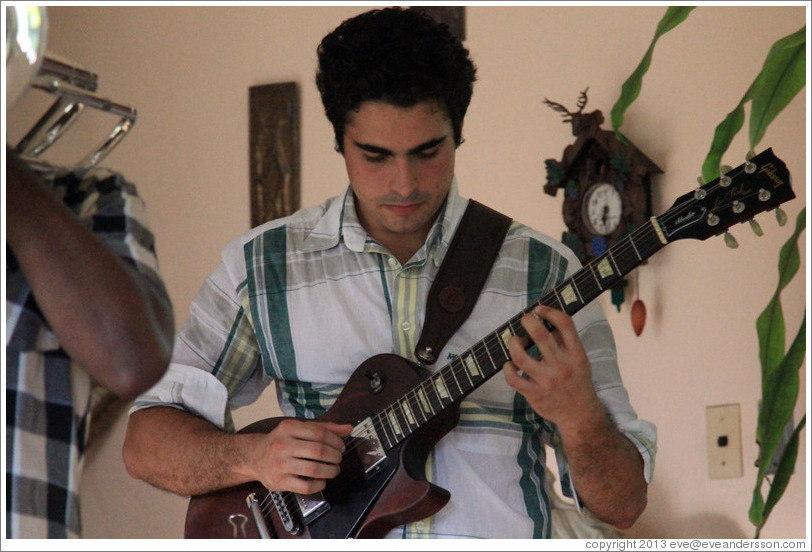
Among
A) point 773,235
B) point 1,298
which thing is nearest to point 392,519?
point 1,298

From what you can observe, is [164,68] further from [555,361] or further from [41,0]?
[41,0]

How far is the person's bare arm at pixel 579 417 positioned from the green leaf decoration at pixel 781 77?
0.36m

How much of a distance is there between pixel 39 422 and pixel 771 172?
93 cm

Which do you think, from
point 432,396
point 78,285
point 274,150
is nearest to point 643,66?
point 432,396

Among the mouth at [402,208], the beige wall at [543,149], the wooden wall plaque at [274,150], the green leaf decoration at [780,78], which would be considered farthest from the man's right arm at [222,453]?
the wooden wall plaque at [274,150]

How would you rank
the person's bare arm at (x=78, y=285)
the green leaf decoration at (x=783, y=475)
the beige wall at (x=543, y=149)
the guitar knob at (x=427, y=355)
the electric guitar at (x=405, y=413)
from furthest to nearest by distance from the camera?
the beige wall at (x=543, y=149)
the guitar knob at (x=427, y=355)
the electric guitar at (x=405, y=413)
the green leaf decoration at (x=783, y=475)
the person's bare arm at (x=78, y=285)

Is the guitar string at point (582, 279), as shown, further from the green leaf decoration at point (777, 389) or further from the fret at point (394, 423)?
the green leaf decoration at point (777, 389)

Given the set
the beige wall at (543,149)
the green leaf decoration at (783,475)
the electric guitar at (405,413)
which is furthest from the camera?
the beige wall at (543,149)

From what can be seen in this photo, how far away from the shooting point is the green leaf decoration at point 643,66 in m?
1.42

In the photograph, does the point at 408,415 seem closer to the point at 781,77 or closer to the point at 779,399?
the point at 779,399

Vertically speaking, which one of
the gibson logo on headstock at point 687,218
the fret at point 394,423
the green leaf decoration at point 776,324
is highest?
the gibson logo on headstock at point 687,218

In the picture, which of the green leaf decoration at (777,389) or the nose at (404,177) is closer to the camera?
the green leaf decoration at (777,389)

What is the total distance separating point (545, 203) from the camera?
9.09ft

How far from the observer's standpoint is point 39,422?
32.9 inches
